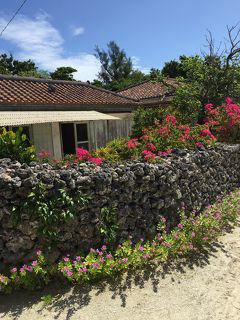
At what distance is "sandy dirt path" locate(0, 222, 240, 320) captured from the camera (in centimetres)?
392

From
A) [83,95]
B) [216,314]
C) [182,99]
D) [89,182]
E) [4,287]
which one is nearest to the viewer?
[216,314]

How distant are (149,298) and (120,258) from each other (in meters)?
0.84

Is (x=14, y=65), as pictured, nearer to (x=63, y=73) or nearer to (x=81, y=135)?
(x=63, y=73)

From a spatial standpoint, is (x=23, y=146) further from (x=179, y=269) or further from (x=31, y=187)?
(x=179, y=269)

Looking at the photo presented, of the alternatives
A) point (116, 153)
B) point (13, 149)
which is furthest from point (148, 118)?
point (13, 149)

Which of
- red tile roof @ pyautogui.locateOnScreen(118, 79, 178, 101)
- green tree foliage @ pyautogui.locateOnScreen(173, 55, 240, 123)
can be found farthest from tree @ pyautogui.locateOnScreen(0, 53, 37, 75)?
green tree foliage @ pyautogui.locateOnScreen(173, 55, 240, 123)

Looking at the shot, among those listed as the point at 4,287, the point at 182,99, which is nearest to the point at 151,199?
the point at 4,287

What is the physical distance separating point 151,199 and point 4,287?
9.24 feet

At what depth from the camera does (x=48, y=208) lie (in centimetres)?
447

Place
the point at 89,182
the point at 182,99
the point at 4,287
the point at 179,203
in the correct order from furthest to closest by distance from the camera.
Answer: the point at 182,99 → the point at 179,203 → the point at 89,182 → the point at 4,287

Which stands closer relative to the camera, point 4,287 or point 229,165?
point 4,287

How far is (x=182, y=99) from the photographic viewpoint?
1454 cm

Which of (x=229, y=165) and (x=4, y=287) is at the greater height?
(x=229, y=165)


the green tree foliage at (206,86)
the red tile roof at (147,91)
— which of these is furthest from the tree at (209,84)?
the red tile roof at (147,91)
